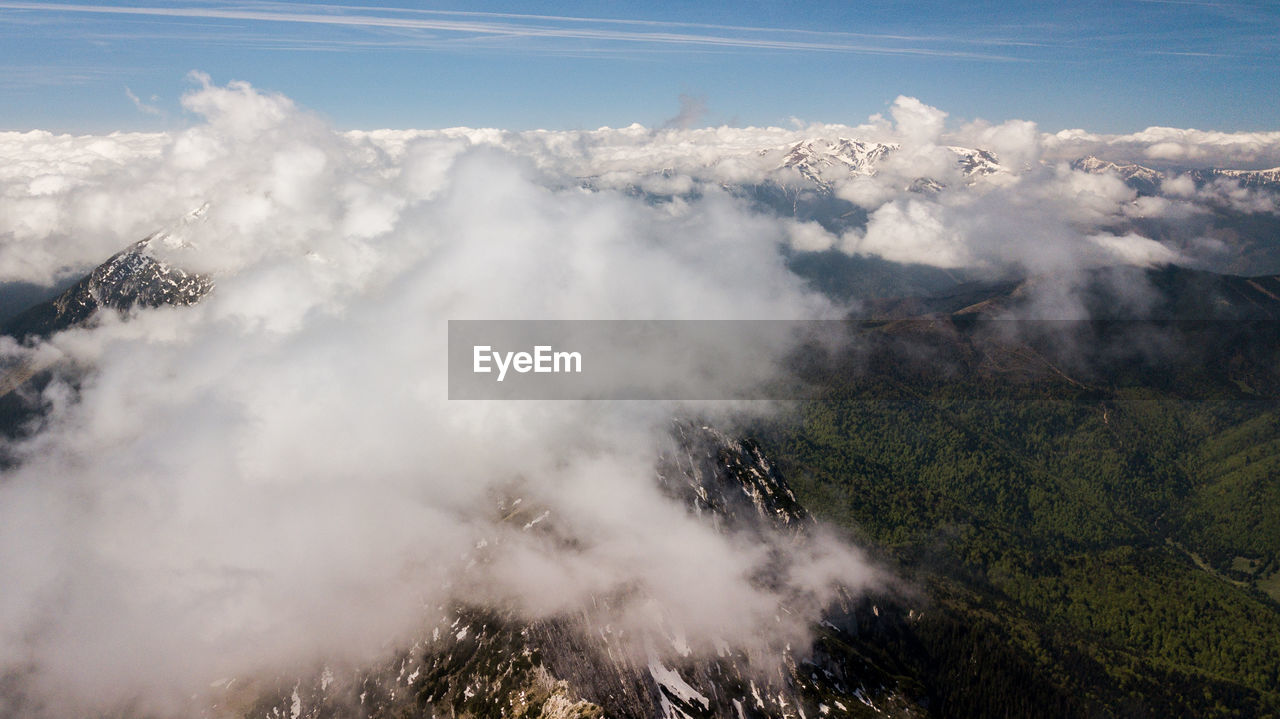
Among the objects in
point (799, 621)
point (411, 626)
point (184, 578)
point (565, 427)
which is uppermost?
point (565, 427)

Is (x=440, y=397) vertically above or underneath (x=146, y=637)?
above

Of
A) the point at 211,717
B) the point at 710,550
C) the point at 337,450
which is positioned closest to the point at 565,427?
the point at 710,550

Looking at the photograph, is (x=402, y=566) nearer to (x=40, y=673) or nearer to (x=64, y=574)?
(x=40, y=673)

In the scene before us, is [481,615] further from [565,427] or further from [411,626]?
[565,427]

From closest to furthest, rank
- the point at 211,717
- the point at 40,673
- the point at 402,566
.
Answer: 1. the point at 211,717
2. the point at 40,673
3. the point at 402,566

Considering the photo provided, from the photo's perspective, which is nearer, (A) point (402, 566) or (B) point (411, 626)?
(B) point (411, 626)

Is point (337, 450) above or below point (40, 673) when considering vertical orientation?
above

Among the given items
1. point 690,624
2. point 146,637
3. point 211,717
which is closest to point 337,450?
point 146,637

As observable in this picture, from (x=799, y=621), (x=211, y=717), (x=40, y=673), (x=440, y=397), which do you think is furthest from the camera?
(x=440, y=397)

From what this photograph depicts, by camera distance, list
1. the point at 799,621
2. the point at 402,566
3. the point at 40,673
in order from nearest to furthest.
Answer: the point at 40,673 → the point at 402,566 → the point at 799,621
